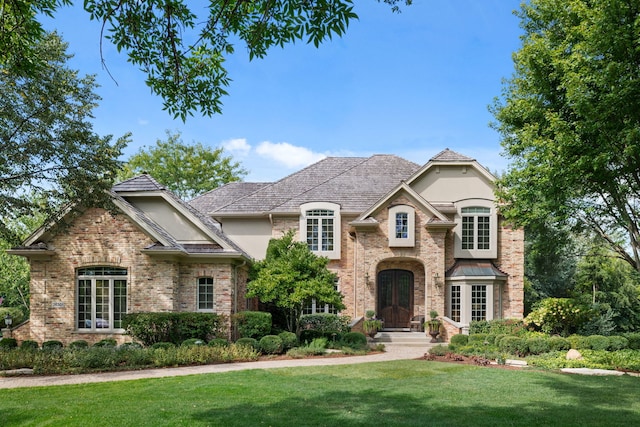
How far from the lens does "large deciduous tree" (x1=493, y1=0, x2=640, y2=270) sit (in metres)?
13.0

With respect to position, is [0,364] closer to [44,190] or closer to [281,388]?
[44,190]

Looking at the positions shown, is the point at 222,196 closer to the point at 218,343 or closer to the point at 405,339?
the point at 405,339

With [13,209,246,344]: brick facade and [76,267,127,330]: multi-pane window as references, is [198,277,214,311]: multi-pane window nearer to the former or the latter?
[13,209,246,344]: brick facade

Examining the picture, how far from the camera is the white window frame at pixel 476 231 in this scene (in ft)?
76.4

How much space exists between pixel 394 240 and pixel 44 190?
13723 mm

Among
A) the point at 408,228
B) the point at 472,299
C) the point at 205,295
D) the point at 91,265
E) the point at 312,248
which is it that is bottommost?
the point at 472,299

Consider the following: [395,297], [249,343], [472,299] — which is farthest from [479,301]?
[249,343]

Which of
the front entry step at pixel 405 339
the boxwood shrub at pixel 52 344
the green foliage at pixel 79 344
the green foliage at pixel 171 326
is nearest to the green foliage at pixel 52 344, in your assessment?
the boxwood shrub at pixel 52 344

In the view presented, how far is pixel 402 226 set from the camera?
74.3 ft

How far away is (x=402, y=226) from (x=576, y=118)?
28.9 feet

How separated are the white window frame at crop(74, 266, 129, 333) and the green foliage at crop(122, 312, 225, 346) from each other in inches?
43.6

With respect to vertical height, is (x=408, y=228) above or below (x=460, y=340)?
above

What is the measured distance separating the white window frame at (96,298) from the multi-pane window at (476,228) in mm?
14706

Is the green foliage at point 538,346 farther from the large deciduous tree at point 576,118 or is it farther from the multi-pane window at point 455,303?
the multi-pane window at point 455,303
